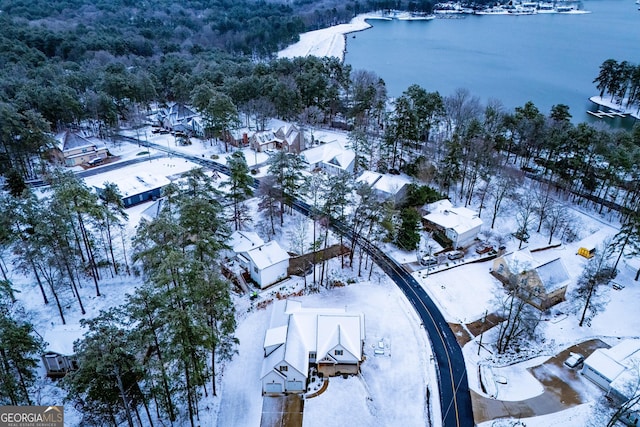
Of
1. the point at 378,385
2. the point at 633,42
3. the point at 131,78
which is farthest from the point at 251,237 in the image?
the point at 633,42

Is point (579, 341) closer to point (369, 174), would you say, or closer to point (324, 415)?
point (324, 415)

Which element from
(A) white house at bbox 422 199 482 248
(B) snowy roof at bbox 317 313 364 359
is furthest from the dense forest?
(B) snowy roof at bbox 317 313 364 359

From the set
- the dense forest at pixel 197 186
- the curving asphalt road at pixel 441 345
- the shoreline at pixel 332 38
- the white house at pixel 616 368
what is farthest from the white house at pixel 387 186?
the shoreline at pixel 332 38

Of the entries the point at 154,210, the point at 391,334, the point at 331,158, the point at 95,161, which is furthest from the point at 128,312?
the point at 95,161

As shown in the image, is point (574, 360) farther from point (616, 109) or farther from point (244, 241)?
point (616, 109)

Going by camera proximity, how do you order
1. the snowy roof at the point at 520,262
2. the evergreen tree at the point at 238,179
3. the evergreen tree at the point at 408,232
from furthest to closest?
the evergreen tree at the point at 408,232 → the evergreen tree at the point at 238,179 → the snowy roof at the point at 520,262

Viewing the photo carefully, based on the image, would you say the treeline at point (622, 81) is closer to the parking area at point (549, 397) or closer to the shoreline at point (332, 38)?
the shoreline at point (332, 38)

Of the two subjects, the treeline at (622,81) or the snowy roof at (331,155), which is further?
the treeline at (622,81)

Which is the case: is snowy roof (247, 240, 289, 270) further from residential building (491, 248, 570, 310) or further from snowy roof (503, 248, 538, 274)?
snowy roof (503, 248, 538, 274)
